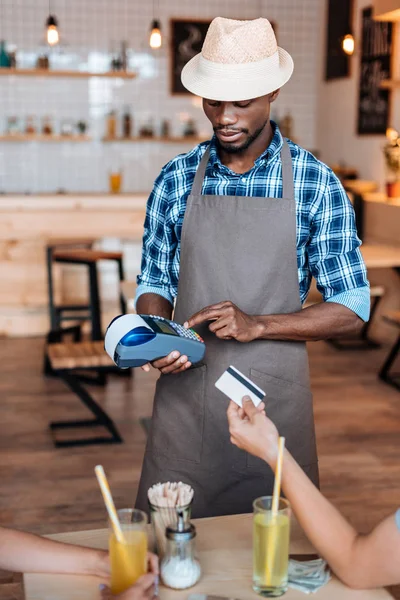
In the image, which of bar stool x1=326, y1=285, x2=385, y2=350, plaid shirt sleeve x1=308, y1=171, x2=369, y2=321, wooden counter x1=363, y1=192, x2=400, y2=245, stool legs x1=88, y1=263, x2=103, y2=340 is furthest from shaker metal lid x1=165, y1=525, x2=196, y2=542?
bar stool x1=326, y1=285, x2=385, y2=350

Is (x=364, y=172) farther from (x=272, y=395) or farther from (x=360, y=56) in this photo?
(x=272, y=395)

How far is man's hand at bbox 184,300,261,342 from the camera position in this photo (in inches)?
64.3

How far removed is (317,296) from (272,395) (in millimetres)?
3393

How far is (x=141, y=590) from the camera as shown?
116cm

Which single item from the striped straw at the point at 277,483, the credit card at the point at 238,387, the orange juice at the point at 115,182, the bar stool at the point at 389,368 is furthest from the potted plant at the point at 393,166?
the striped straw at the point at 277,483

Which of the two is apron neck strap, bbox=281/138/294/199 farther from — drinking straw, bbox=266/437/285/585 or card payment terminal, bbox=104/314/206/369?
drinking straw, bbox=266/437/285/585

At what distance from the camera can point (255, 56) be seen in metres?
1.73

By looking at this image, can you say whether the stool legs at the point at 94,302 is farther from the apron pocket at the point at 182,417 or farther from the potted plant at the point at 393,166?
the apron pocket at the point at 182,417

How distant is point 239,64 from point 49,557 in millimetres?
1121

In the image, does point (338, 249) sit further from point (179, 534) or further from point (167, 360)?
point (179, 534)

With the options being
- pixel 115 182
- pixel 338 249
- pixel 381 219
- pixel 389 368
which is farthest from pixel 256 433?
pixel 115 182

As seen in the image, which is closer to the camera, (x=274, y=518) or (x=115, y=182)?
(x=274, y=518)

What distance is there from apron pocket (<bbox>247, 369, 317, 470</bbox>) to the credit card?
423 mm

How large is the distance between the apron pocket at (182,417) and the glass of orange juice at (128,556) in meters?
0.61
